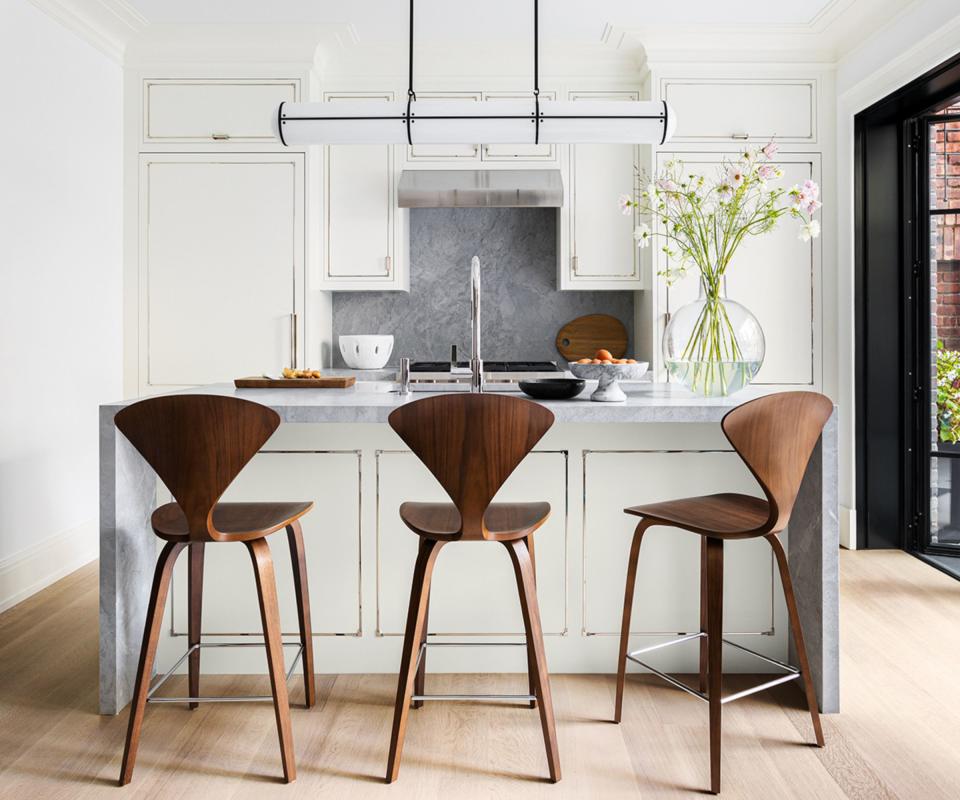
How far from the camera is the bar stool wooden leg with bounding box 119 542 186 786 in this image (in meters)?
1.88

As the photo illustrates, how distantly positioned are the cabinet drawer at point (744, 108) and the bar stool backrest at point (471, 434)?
283 centimetres

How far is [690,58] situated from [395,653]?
3241 mm

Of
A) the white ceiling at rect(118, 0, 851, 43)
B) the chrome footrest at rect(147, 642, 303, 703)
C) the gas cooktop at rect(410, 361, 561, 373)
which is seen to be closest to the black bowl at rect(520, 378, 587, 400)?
the chrome footrest at rect(147, 642, 303, 703)

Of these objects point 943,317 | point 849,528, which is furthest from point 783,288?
point 849,528

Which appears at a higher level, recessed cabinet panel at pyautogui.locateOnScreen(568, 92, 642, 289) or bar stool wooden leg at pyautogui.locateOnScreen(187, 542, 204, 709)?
recessed cabinet panel at pyautogui.locateOnScreen(568, 92, 642, 289)

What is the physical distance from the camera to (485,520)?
6.46 feet

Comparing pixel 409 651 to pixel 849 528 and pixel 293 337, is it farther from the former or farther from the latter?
pixel 849 528

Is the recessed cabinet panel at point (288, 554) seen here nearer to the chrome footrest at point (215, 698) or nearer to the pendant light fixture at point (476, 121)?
the chrome footrest at point (215, 698)

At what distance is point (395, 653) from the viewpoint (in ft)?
7.97

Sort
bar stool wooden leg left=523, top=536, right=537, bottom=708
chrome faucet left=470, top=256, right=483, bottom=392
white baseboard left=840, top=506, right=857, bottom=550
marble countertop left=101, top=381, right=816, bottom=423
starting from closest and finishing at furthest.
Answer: bar stool wooden leg left=523, top=536, right=537, bottom=708 < marble countertop left=101, top=381, right=816, bottom=423 < chrome faucet left=470, top=256, right=483, bottom=392 < white baseboard left=840, top=506, right=857, bottom=550

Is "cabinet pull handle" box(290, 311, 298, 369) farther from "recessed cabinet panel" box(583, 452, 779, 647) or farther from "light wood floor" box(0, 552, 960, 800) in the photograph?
"recessed cabinet panel" box(583, 452, 779, 647)

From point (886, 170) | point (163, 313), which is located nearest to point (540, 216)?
point (886, 170)

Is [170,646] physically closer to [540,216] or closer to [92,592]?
[92,592]

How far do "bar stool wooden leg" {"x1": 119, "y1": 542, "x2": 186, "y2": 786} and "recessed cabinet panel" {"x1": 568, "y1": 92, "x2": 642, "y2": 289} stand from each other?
9.45 feet
